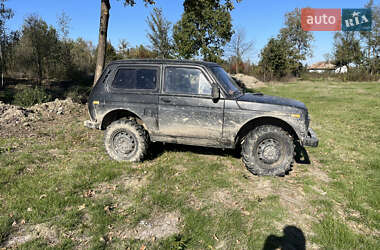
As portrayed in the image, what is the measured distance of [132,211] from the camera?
3506 mm

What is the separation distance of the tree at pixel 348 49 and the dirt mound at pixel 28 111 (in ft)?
142

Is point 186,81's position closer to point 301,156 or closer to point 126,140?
point 126,140

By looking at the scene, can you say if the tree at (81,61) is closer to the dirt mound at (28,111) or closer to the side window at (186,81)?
the dirt mound at (28,111)

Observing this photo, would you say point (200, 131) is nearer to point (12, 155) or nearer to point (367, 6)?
point (12, 155)

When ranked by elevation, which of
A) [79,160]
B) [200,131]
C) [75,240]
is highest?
[200,131]

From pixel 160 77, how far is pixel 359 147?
552 cm

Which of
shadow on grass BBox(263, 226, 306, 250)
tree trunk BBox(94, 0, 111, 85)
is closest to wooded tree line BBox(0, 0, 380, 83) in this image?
tree trunk BBox(94, 0, 111, 85)

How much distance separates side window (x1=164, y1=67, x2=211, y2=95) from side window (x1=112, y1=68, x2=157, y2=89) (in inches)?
12.2

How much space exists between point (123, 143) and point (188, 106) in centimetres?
162

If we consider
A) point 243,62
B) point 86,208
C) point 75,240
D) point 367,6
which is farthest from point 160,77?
point 367,6

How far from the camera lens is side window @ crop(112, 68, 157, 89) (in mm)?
4930

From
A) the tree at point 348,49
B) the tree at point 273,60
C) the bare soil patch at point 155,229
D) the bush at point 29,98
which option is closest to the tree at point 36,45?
the bush at point 29,98

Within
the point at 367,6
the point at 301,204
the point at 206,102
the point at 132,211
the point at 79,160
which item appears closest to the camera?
the point at 132,211

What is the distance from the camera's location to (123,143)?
16.9 ft
